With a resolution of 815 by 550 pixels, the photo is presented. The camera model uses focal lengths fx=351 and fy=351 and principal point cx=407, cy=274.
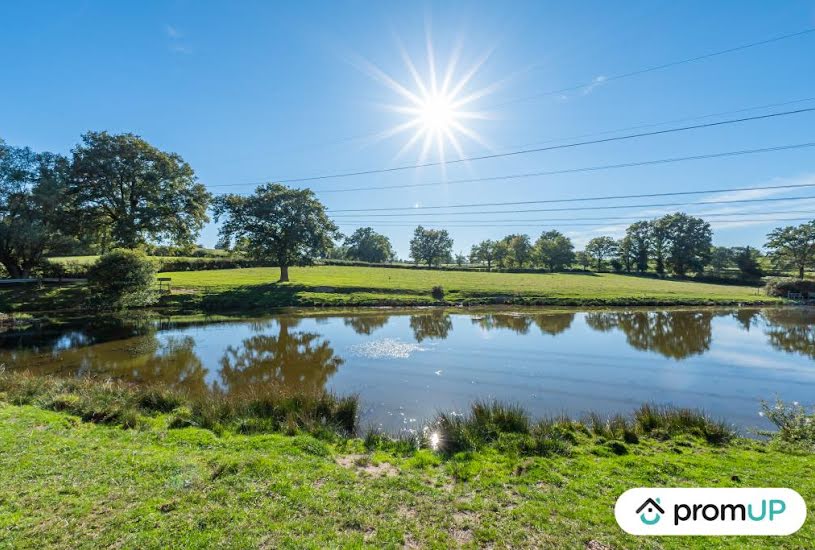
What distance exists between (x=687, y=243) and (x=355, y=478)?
96.8 metres

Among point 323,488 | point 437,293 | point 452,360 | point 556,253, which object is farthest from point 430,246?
point 323,488

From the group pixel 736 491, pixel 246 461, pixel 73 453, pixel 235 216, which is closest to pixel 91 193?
pixel 235 216

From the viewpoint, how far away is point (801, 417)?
27.1 ft

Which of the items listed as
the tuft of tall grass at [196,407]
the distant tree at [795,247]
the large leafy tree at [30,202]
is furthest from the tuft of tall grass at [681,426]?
the distant tree at [795,247]

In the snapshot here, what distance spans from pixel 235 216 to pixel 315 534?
41.0 m

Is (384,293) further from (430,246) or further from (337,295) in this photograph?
(430,246)

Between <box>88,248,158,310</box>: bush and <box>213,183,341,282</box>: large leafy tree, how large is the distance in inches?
530

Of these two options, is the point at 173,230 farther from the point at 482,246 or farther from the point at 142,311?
the point at 482,246

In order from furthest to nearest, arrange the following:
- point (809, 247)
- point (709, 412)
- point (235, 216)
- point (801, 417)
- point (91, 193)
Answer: point (809, 247), point (235, 216), point (91, 193), point (709, 412), point (801, 417)

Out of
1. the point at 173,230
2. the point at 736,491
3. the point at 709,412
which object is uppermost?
the point at 173,230

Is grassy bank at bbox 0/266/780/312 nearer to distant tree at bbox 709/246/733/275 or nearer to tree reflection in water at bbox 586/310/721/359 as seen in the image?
tree reflection in water at bbox 586/310/721/359

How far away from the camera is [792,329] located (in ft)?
82.9

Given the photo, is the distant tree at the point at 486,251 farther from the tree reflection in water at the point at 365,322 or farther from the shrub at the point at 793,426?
the shrub at the point at 793,426

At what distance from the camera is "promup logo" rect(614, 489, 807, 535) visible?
4.56 meters
